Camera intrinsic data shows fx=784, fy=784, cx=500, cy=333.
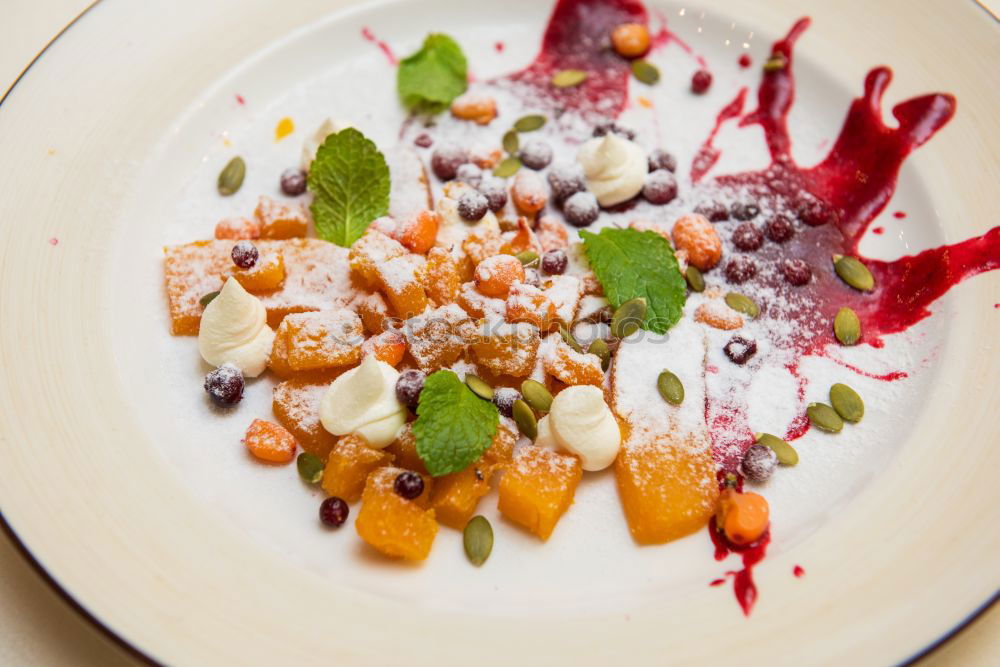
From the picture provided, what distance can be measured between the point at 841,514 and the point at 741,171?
4.32ft

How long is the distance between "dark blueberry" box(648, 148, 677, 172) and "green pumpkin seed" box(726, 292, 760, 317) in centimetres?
57

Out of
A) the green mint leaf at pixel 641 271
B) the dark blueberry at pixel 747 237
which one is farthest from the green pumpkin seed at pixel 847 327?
the green mint leaf at pixel 641 271

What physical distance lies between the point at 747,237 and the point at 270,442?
1.61m

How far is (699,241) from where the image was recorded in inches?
98.4

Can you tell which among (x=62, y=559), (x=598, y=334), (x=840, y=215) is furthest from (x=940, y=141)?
(x=62, y=559)

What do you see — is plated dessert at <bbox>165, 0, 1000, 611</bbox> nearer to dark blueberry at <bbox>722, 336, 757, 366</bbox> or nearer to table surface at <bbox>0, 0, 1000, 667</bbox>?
dark blueberry at <bbox>722, 336, 757, 366</bbox>

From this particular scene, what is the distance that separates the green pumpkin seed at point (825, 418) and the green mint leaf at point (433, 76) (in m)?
1.70

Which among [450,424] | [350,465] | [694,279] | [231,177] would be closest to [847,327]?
[694,279]

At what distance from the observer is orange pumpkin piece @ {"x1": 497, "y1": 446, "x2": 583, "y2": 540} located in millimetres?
1952

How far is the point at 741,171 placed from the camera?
2.80 metres

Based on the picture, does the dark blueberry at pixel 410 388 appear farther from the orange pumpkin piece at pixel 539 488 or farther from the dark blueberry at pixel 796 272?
the dark blueberry at pixel 796 272

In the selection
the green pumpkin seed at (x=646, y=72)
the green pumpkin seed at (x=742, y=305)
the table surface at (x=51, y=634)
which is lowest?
the table surface at (x=51, y=634)

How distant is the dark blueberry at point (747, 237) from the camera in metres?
2.56

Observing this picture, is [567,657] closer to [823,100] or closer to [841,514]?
[841,514]
